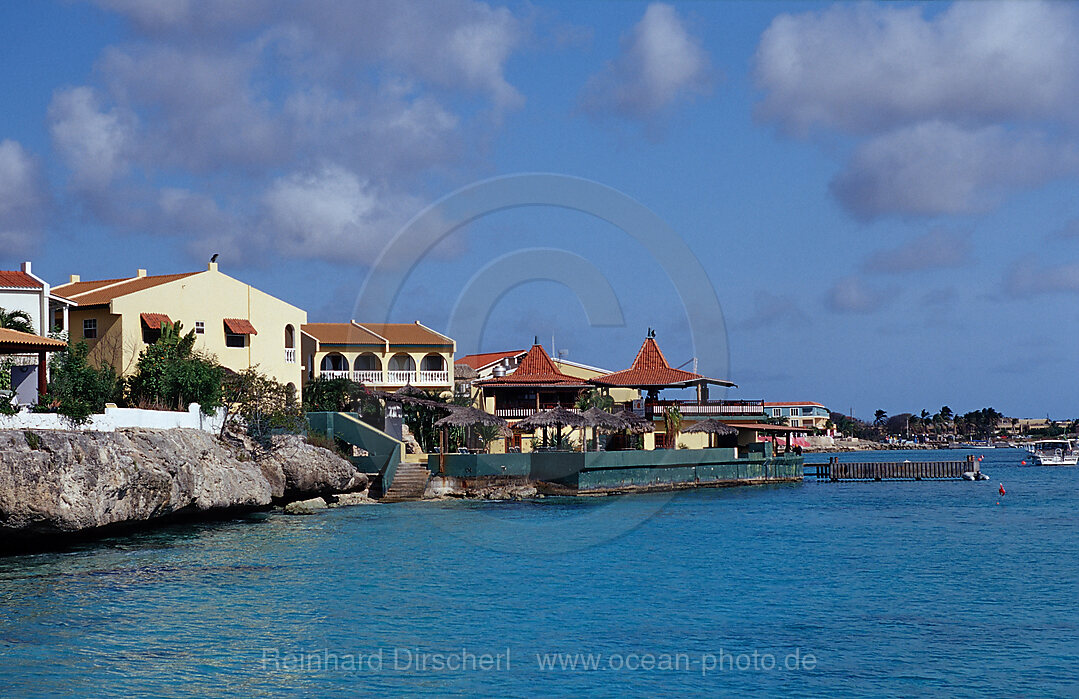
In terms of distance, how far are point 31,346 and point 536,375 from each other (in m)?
32.4

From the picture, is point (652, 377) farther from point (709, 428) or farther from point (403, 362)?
point (403, 362)

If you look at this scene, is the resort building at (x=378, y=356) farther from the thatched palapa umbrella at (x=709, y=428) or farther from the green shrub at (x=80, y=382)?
the green shrub at (x=80, y=382)

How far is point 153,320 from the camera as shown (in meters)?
42.8

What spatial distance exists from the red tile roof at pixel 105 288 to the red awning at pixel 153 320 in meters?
1.32

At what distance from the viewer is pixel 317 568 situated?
2583 cm

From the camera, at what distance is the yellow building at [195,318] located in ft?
138

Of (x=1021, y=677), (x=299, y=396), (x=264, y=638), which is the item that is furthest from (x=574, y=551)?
(x=299, y=396)

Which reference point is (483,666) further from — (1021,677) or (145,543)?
(145,543)

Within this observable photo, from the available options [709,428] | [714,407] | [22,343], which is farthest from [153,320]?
[714,407]

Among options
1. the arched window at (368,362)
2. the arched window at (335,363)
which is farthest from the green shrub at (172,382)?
the arched window at (368,362)

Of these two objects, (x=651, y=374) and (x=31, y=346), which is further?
(x=651, y=374)

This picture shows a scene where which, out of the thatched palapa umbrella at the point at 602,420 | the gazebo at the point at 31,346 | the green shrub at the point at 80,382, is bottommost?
the thatched palapa umbrella at the point at 602,420

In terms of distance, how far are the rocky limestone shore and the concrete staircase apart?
5.53 m

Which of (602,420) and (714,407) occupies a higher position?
(714,407)
